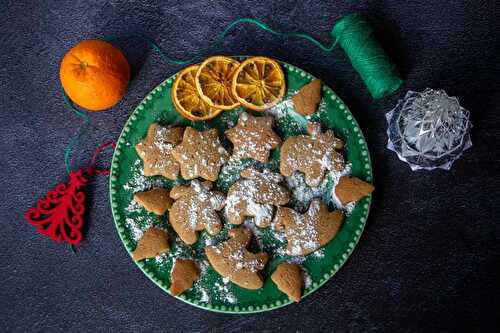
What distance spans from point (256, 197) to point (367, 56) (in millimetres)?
761

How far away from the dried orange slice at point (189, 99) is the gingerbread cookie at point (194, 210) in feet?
1.01

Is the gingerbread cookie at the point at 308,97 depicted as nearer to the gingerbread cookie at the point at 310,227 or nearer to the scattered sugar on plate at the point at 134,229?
the gingerbread cookie at the point at 310,227

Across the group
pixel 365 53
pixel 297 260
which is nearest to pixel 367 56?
pixel 365 53

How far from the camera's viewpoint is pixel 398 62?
230 centimetres

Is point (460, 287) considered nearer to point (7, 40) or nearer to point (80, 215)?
point (80, 215)

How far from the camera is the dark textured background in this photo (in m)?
2.26

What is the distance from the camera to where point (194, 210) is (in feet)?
7.13

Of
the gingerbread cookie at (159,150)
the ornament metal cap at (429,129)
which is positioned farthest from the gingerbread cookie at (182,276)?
the ornament metal cap at (429,129)

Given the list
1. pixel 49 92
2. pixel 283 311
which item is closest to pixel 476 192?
pixel 283 311

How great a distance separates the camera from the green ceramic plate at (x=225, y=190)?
2188mm

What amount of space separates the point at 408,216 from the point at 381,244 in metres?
0.17

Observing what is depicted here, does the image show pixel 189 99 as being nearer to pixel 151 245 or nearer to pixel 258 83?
pixel 258 83

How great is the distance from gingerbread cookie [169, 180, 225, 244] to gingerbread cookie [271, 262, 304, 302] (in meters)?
0.32

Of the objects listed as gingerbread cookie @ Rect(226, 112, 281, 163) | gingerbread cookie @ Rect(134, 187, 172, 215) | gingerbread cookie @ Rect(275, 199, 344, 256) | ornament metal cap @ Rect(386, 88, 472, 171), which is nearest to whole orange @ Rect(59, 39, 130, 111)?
gingerbread cookie @ Rect(134, 187, 172, 215)
